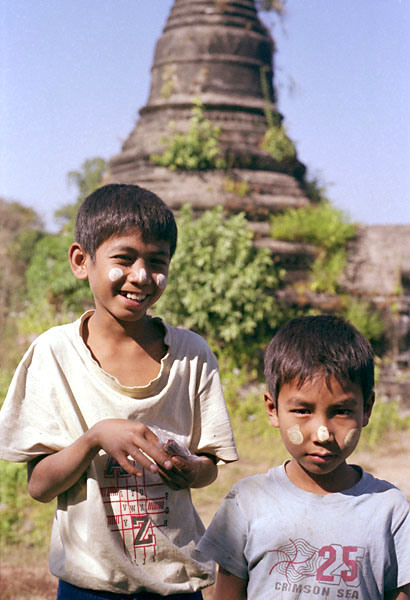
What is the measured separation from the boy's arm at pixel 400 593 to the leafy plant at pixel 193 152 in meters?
7.17

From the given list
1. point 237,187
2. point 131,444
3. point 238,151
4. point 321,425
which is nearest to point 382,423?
point 237,187

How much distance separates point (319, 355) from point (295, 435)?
189mm

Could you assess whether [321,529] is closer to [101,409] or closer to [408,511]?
[408,511]

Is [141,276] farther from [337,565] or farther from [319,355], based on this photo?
[337,565]

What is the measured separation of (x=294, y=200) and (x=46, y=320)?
3440mm

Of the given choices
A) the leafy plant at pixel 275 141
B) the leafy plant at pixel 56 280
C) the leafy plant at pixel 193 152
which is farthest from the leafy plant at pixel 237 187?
the leafy plant at pixel 56 280

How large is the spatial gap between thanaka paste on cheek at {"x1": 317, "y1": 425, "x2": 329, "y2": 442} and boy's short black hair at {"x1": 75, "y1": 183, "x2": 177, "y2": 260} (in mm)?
644

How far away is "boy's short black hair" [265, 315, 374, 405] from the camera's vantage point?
1529 millimetres

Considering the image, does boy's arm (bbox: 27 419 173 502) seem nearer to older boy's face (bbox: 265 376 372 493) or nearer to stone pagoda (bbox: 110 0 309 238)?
older boy's face (bbox: 265 376 372 493)

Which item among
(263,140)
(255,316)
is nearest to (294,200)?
(263,140)

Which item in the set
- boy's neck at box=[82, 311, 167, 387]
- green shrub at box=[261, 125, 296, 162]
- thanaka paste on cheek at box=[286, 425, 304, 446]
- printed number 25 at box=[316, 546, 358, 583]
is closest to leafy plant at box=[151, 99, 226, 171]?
green shrub at box=[261, 125, 296, 162]

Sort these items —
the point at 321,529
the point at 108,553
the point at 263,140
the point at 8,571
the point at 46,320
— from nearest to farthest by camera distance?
the point at 321,529 < the point at 108,553 < the point at 8,571 < the point at 46,320 < the point at 263,140

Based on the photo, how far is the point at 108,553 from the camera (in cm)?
161

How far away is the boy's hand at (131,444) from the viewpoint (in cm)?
148
